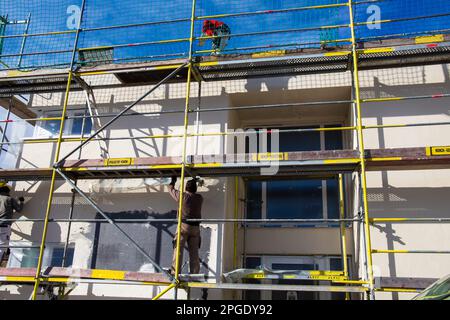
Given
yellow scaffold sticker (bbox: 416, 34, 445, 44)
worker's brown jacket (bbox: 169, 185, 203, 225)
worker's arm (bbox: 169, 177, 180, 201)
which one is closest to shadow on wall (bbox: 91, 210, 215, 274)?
worker's brown jacket (bbox: 169, 185, 203, 225)

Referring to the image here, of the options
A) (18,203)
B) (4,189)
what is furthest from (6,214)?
(4,189)

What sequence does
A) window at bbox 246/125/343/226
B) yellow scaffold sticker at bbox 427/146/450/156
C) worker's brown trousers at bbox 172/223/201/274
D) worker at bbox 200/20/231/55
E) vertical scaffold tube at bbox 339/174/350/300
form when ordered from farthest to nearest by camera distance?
window at bbox 246/125/343/226 < worker at bbox 200/20/231/55 < vertical scaffold tube at bbox 339/174/350/300 < worker's brown trousers at bbox 172/223/201/274 < yellow scaffold sticker at bbox 427/146/450/156

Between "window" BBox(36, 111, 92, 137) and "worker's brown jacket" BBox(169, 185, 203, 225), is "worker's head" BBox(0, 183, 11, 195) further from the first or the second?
"worker's brown jacket" BBox(169, 185, 203, 225)

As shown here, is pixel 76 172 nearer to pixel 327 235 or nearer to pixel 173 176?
pixel 173 176

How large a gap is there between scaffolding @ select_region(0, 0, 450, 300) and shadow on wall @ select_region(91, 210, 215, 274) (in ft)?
0.66

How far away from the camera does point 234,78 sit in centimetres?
765

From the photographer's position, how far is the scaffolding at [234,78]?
5895mm

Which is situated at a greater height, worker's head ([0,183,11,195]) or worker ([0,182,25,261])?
worker's head ([0,183,11,195])

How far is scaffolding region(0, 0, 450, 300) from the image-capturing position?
19.3 ft

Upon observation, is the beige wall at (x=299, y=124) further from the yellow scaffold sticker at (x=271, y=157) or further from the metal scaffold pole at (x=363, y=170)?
the yellow scaffold sticker at (x=271, y=157)

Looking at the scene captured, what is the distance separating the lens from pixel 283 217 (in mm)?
8000
